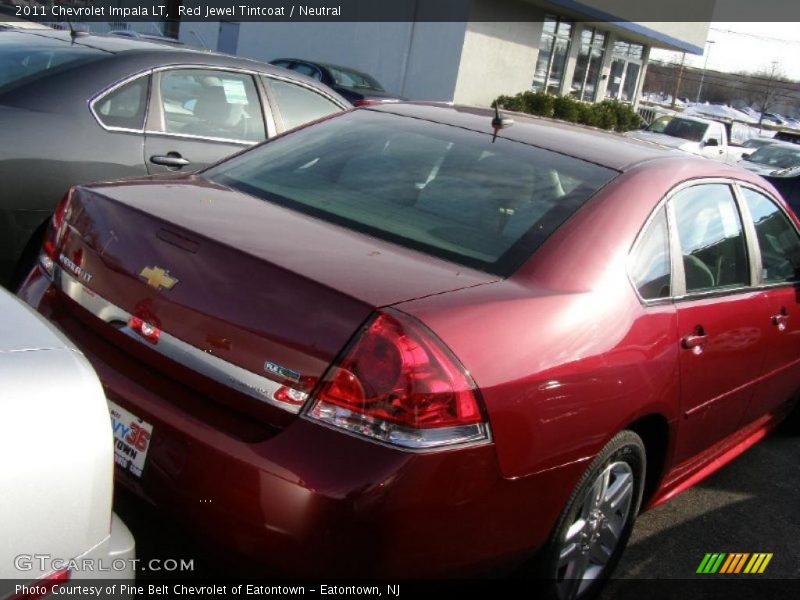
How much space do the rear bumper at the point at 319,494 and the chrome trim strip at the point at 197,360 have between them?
74 mm

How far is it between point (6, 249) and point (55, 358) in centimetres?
272

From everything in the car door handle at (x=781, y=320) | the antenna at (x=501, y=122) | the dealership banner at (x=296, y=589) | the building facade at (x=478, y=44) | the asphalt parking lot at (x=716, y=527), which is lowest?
the asphalt parking lot at (x=716, y=527)

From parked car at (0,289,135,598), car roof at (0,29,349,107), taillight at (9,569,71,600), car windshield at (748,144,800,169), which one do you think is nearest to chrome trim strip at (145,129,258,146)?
car roof at (0,29,349,107)

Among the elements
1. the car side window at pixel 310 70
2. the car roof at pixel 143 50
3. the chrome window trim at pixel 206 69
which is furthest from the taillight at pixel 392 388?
the car side window at pixel 310 70

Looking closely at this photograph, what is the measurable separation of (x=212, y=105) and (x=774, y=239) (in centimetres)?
316

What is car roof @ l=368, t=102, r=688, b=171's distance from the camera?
3335mm

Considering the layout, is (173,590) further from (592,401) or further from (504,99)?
(504,99)

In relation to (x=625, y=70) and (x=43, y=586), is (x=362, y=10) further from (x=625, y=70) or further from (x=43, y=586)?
(x=43, y=586)

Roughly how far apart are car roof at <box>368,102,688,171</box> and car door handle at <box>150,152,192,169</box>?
1.06 meters

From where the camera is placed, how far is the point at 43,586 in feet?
5.28

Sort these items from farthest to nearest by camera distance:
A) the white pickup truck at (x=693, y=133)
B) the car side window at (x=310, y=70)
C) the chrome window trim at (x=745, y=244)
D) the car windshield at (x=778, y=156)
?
the white pickup truck at (x=693, y=133)
the car side window at (x=310, y=70)
the car windshield at (x=778, y=156)
the chrome window trim at (x=745, y=244)

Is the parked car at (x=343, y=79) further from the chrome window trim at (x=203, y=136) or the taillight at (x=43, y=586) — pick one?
the taillight at (x=43, y=586)

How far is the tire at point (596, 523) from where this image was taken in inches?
106

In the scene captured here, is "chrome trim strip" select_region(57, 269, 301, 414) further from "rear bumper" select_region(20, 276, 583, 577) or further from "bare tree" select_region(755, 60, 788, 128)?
"bare tree" select_region(755, 60, 788, 128)
